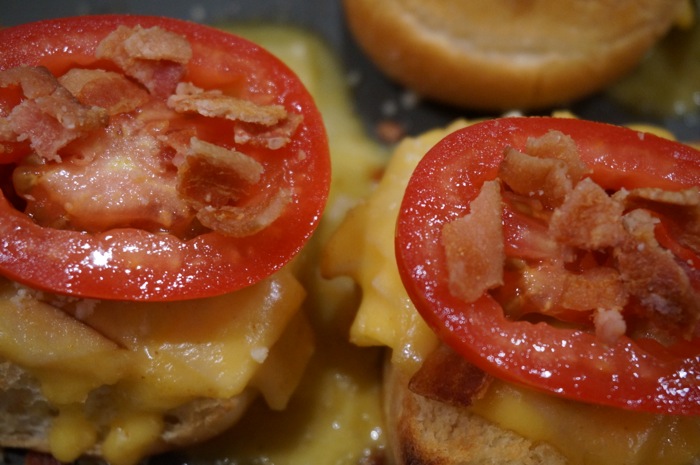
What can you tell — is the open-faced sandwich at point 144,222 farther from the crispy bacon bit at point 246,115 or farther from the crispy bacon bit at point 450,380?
the crispy bacon bit at point 450,380

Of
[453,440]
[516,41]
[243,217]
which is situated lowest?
[453,440]

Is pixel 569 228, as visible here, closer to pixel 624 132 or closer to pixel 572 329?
pixel 572 329

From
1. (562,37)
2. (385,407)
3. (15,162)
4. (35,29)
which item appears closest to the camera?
(15,162)

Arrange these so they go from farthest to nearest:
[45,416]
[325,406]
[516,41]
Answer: [516,41] → [325,406] → [45,416]

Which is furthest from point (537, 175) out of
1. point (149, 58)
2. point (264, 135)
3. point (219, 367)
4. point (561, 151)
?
point (149, 58)

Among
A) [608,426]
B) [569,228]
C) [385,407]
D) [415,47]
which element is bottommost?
[385,407]

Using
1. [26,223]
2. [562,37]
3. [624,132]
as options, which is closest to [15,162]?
[26,223]

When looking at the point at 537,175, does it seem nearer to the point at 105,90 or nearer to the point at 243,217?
the point at 243,217
